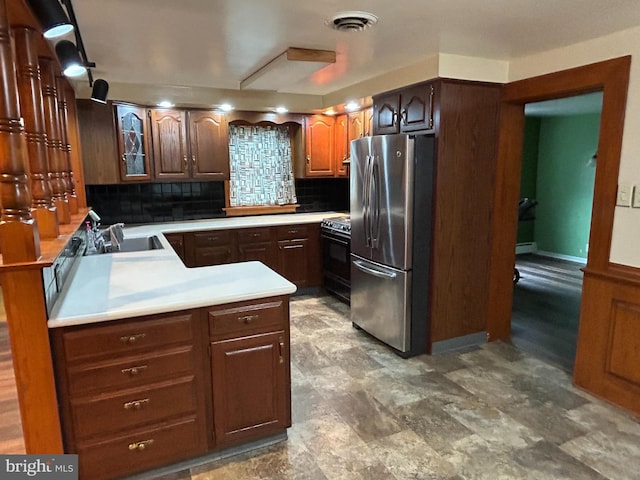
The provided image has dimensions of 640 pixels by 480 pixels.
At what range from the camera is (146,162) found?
14.4 ft

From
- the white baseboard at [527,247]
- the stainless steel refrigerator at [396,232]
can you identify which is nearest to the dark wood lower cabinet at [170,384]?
the stainless steel refrigerator at [396,232]

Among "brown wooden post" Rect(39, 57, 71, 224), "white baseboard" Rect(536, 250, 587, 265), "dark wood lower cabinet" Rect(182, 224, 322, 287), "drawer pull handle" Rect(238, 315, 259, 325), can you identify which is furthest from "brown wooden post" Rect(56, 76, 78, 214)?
"white baseboard" Rect(536, 250, 587, 265)

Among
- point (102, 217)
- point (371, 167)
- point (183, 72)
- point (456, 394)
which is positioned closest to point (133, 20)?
point (183, 72)

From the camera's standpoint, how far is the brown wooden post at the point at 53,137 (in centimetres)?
254

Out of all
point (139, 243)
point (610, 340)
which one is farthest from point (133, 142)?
point (610, 340)

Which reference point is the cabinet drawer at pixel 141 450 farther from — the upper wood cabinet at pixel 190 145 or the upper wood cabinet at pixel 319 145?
the upper wood cabinet at pixel 319 145

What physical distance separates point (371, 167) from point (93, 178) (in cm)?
270

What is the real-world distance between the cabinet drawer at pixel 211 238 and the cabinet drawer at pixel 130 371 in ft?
8.19

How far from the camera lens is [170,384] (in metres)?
2.03

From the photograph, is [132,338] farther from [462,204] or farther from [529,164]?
[529,164]

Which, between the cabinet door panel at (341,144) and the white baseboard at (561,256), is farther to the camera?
the white baseboard at (561,256)

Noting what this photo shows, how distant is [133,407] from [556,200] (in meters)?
6.88

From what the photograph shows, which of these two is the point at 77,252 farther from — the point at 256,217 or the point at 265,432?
the point at 256,217

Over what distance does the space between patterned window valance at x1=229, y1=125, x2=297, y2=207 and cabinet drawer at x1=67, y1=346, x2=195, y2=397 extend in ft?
11.0
